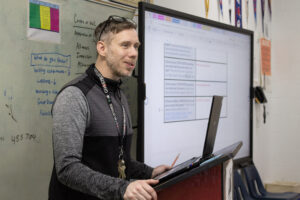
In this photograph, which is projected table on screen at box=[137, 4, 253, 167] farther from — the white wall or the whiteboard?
the white wall

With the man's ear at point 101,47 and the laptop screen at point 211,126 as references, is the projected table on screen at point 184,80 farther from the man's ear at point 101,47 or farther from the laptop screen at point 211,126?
the laptop screen at point 211,126

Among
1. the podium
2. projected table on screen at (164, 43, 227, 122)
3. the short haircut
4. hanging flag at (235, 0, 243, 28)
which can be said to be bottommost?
the podium

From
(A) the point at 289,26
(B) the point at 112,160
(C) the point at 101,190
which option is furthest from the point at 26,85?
(A) the point at 289,26

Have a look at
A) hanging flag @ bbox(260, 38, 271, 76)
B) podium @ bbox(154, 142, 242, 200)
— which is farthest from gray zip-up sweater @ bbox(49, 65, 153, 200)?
hanging flag @ bbox(260, 38, 271, 76)

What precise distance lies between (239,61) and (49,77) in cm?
156

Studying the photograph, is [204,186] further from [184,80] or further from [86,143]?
[184,80]

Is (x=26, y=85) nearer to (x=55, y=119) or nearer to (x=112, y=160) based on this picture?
(x=55, y=119)

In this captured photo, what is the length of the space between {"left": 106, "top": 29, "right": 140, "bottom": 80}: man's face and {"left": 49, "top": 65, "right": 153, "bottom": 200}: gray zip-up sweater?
6 cm

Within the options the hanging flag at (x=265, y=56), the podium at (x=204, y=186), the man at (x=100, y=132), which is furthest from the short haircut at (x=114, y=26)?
the hanging flag at (x=265, y=56)

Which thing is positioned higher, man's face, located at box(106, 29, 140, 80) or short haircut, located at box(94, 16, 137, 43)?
short haircut, located at box(94, 16, 137, 43)

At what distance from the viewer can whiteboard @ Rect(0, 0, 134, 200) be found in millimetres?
1419

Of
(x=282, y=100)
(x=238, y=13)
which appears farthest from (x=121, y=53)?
(x=282, y=100)

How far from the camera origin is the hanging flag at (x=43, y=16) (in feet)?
4.91

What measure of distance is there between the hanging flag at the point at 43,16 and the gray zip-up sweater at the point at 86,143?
11.2 inches
